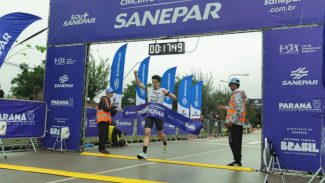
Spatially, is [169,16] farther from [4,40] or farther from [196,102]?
[196,102]

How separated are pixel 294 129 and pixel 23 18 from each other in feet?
24.2

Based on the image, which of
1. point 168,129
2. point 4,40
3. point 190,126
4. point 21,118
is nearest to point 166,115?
point 190,126

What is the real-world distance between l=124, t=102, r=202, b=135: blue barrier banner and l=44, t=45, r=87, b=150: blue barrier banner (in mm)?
1977

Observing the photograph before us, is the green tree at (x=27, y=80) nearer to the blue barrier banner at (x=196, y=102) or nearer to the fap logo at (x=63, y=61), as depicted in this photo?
the blue barrier banner at (x=196, y=102)

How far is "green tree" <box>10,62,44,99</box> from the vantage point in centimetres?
4700

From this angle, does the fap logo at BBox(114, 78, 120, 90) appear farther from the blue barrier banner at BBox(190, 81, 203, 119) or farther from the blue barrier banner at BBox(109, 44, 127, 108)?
the blue barrier banner at BBox(190, 81, 203, 119)

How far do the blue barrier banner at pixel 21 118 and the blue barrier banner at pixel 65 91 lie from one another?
1.05 ft

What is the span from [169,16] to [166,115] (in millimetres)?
3137

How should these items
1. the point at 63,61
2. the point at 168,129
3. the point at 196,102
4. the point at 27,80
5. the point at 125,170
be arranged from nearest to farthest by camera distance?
1. the point at 125,170
2. the point at 63,61
3. the point at 168,129
4. the point at 196,102
5. the point at 27,80

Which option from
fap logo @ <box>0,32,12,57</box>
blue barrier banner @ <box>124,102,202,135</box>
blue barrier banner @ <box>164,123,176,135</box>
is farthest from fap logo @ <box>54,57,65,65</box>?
blue barrier banner @ <box>164,123,176,135</box>

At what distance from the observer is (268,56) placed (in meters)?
8.52

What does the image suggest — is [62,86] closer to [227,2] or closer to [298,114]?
[227,2]

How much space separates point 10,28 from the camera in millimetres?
10078

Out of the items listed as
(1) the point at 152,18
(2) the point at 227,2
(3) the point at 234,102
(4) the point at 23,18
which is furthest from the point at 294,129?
(4) the point at 23,18
